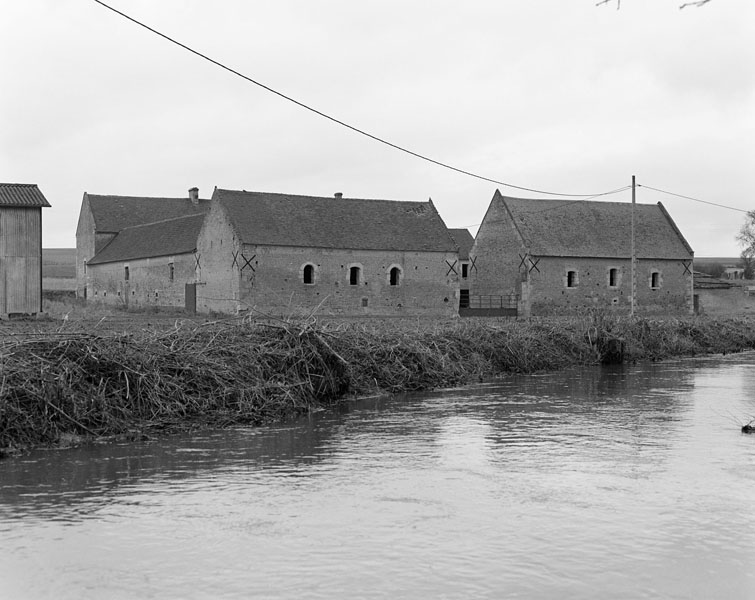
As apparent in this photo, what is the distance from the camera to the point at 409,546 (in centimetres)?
716

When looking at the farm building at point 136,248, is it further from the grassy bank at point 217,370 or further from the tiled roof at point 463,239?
the grassy bank at point 217,370

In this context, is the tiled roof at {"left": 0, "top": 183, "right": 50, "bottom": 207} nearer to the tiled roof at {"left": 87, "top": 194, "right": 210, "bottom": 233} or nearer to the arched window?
the arched window

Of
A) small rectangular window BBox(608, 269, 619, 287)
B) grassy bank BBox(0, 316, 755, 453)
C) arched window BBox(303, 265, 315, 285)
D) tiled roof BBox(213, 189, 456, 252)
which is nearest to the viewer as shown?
grassy bank BBox(0, 316, 755, 453)

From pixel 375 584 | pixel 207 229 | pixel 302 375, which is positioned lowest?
pixel 375 584

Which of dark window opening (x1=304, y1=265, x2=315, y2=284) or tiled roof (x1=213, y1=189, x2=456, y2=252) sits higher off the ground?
tiled roof (x1=213, y1=189, x2=456, y2=252)

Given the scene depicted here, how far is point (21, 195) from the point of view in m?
29.0

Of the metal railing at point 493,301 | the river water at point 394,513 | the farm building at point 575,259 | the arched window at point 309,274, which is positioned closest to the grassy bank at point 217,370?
the river water at point 394,513

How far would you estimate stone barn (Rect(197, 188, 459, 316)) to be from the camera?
37781mm

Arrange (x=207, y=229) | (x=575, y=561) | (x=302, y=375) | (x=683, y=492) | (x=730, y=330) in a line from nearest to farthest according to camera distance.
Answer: (x=575, y=561) < (x=683, y=492) < (x=302, y=375) < (x=730, y=330) < (x=207, y=229)

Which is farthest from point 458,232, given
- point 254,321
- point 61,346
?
point 61,346

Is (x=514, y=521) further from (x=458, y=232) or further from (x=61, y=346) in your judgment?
(x=458, y=232)

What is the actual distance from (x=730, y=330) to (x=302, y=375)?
21.7 metres

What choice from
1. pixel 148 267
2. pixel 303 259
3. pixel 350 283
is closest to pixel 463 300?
pixel 350 283

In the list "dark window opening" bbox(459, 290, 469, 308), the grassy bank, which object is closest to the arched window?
"dark window opening" bbox(459, 290, 469, 308)
